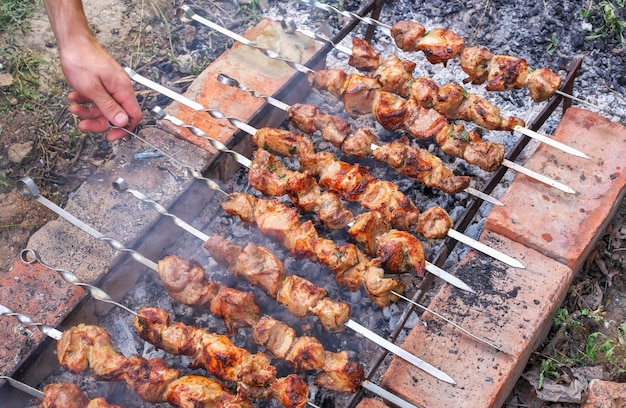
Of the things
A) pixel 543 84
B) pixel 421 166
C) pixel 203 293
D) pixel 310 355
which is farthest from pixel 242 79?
pixel 310 355

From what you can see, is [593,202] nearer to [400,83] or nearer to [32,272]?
[400,83]

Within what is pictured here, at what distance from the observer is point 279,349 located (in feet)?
9.96

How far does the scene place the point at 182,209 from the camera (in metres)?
3.75

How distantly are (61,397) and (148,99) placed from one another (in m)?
2.50

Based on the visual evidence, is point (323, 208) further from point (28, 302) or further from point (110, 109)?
point (28, 302)

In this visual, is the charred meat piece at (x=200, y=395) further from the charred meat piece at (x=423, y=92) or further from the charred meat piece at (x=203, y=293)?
the charred meat piece at (x=423, y=92)

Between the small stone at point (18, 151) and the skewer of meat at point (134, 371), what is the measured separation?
170 cm

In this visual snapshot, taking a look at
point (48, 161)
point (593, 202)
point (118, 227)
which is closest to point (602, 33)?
point (593, 202)

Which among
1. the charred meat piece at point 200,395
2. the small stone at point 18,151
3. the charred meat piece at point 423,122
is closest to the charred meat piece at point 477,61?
the charred meat piece at point 423,122

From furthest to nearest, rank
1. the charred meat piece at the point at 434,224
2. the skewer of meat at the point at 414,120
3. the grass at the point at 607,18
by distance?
the grass at the point at 607,18 < the skewer of meat at the point at 414,120 < the charred meat piece at the point at 434,224

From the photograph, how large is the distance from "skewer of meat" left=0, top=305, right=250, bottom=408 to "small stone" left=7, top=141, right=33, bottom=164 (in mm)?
1701

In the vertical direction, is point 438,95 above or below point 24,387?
above

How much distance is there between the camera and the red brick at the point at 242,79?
4039 millimetres

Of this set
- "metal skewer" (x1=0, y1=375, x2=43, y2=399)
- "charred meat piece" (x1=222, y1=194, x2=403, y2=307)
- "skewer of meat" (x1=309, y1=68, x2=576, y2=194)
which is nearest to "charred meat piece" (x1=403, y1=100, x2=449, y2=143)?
"skewer of meat" (x1=309, y1=68, x2=576, y2=194)
